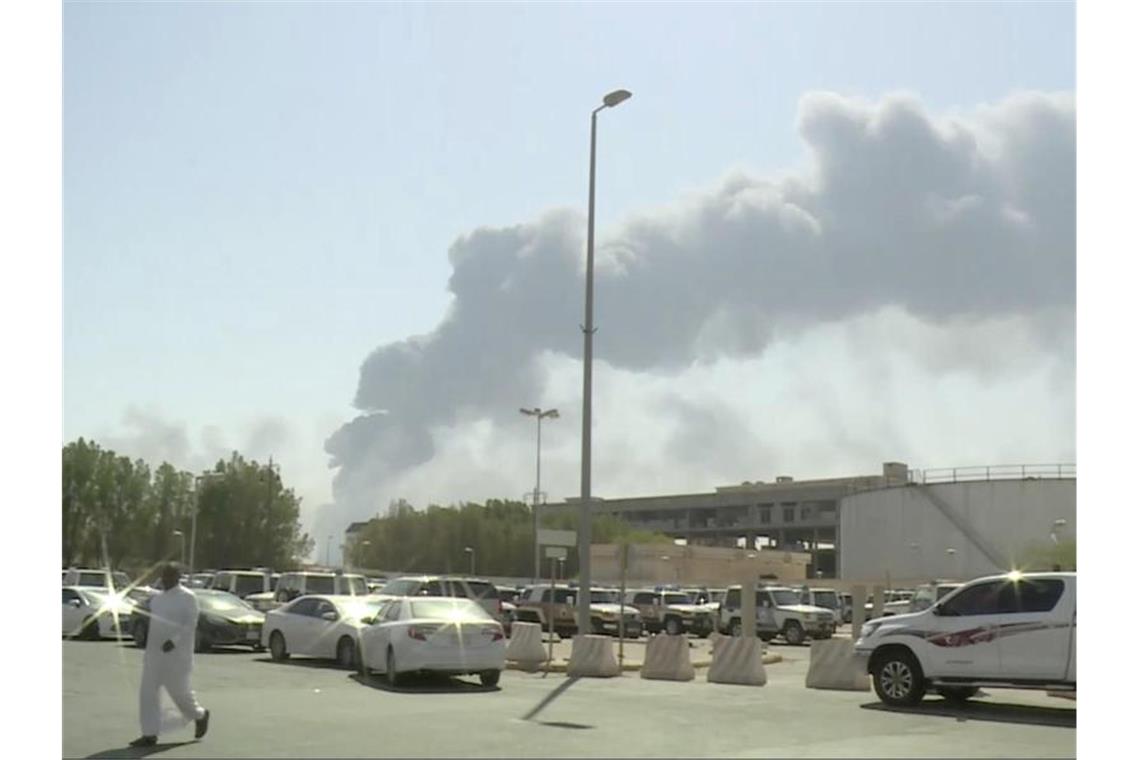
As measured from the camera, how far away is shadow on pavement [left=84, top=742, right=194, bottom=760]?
11.3 m

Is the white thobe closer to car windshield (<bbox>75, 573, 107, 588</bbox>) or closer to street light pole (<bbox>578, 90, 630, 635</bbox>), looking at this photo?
street light pole (<bbox>578, 90, 630, 635</bbox>)

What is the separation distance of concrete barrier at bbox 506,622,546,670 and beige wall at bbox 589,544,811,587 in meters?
46.9

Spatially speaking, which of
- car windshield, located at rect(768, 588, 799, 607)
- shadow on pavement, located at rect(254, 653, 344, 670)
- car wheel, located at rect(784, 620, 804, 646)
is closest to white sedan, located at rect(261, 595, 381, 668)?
shadow on pavement, located at rect(254, 653, 344, 670)

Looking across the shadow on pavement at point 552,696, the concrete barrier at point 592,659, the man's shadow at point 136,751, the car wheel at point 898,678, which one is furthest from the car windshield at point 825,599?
the man's shadow at point 136,751

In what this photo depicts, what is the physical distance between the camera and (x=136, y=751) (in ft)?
37.7

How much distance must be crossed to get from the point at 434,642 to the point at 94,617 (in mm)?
16530

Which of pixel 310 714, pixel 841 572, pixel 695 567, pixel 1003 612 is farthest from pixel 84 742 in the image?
pixel 841 572

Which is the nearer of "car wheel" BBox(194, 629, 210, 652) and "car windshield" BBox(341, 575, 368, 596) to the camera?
"car wheel" BBox(194, 629, 210, 652)

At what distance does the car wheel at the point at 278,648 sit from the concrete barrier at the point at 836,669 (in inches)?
403

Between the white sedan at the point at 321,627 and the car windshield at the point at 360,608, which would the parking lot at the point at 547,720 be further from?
the car windshield at the point at 360,608

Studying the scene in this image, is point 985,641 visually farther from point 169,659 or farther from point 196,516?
point 196,516

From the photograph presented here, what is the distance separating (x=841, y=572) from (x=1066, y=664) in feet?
243

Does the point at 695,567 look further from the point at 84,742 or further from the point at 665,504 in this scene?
the point at 84,742

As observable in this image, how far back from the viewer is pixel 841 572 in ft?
292
